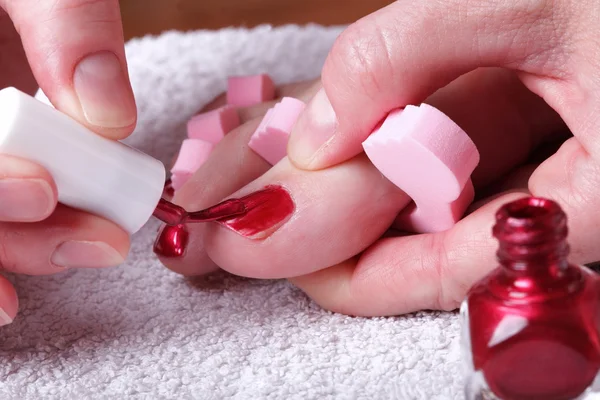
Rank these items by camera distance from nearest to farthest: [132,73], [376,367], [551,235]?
[551,235] < [376,367] < [132,73]

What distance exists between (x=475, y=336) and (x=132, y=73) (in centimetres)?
74

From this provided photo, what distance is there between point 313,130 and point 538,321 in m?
0.30

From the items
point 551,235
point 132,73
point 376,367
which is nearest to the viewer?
point 551,235

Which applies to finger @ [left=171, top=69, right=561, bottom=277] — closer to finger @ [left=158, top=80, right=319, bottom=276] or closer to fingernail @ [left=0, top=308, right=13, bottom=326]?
finger @ [left=158, top=80, right=319, bottom=276]

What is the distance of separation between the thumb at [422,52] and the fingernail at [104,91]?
158 mm

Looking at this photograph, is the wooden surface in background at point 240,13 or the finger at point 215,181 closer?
the finger at point 215,181

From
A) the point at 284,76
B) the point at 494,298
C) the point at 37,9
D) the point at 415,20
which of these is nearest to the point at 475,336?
the point at 494,298

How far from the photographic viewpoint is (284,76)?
1.07m

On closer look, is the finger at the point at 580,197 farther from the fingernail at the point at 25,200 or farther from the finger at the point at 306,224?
the fingernail at the point at 25,200

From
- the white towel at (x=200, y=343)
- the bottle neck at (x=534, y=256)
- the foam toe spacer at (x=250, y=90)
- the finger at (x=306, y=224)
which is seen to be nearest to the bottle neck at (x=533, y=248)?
the bottle neck at (x=534, y=256)

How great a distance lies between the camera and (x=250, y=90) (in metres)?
0.97

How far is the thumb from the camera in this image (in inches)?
23.1

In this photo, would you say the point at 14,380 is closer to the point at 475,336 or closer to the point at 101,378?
the point at 101,378

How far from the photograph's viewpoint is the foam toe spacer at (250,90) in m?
0.97
